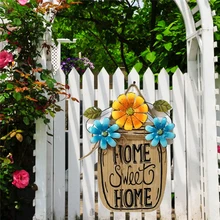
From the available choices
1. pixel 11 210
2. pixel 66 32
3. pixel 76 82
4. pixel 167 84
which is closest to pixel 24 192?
pixel 11 210

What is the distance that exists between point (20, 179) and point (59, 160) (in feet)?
1.75

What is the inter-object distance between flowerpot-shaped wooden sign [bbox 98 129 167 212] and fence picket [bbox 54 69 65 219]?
64 centimetres

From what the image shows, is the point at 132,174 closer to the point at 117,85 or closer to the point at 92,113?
the point at 92,113

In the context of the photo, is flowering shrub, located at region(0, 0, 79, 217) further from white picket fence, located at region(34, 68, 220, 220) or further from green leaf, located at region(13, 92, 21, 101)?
white picket fence, located at region(34, 68, 220, 220)

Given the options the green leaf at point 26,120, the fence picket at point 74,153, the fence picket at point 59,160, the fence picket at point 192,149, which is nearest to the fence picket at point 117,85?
the fence picket at point 74,153

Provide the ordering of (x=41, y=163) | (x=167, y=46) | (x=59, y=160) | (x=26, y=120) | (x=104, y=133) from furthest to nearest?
(x=167, y=46)
(x=59, y=160)
(x=41, y=163)
(x=26, y=120)
(x=104, y=133)

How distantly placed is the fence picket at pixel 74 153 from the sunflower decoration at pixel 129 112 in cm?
65

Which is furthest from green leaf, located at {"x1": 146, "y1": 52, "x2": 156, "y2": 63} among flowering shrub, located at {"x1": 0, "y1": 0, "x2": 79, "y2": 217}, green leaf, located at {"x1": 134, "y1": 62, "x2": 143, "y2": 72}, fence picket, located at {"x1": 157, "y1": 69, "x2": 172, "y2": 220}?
flowering shrub, located at {"x1": 0, "y1": 0, "x2": 79, "y2": 217}

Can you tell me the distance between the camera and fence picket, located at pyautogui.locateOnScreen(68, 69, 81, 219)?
301 centimetres

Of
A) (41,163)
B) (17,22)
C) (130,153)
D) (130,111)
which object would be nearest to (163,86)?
(130,111)

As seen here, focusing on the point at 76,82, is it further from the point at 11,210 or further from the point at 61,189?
the point at 11,210

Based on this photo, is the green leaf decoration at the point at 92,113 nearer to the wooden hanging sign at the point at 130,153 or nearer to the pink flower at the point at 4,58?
the wooden hanging sign at the point at 130,153

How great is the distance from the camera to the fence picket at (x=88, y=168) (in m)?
3.01

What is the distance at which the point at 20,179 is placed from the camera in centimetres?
252
